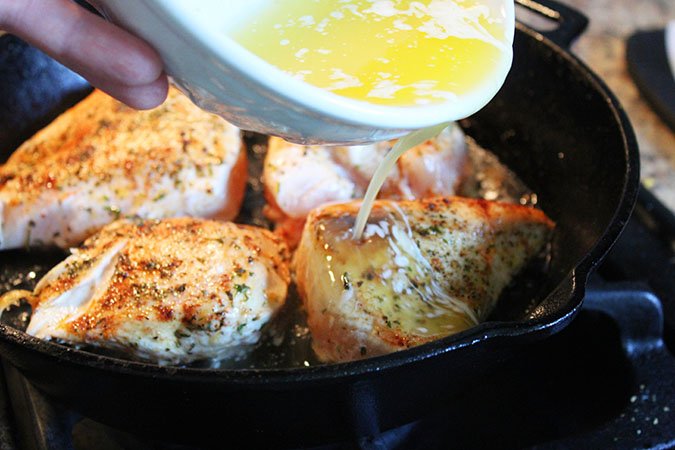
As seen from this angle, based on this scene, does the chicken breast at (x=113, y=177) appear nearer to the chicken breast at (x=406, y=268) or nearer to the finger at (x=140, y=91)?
the chicken breast at (x=406, y=268)

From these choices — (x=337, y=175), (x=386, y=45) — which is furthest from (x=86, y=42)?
(x=337, y=175)

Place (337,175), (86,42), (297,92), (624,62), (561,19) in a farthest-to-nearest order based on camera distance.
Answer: (624,62)
(561,19)
(337,175)
(86,42)
(297,92)

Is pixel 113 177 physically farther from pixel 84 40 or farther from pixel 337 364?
pixel 337 364

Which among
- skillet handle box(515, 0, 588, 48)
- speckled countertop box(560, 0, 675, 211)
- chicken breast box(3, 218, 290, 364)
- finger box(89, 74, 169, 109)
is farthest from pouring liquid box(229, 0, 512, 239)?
speckled countertop box(560, 0, 675, 211)

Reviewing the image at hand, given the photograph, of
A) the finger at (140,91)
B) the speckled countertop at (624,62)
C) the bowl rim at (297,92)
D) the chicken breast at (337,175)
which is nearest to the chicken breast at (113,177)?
the chicken breast at (337,175)

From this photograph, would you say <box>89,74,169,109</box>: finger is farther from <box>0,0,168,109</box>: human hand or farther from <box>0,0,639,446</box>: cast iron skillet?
<box>0,0,639,446</box>: cast iron skillet

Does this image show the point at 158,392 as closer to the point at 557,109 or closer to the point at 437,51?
the point at 437,51

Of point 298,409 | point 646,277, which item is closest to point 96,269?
point 298,409
